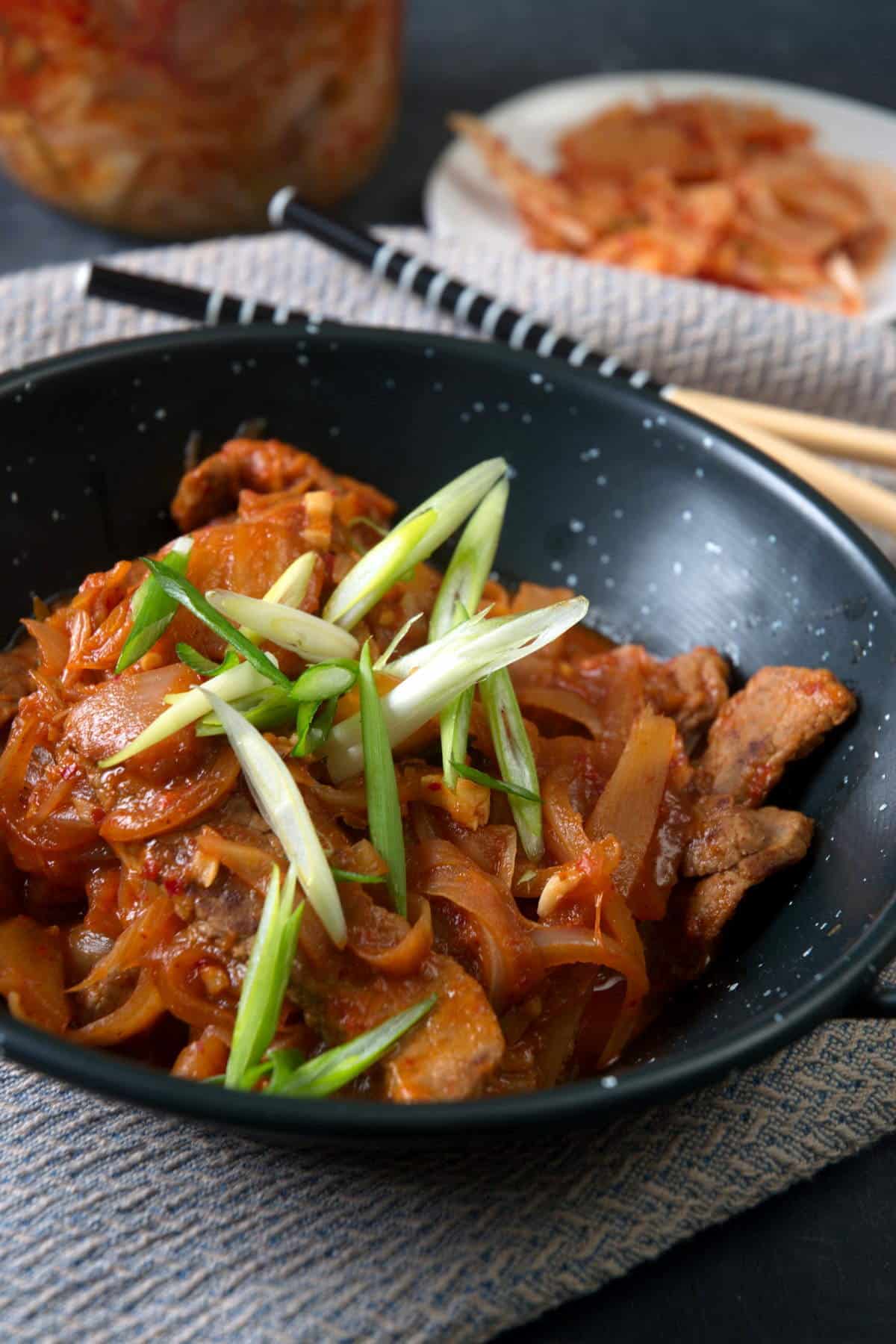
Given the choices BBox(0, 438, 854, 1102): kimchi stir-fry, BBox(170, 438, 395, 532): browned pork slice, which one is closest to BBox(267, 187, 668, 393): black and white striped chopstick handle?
BBox(170, 438, 395, 532): browned pork slice

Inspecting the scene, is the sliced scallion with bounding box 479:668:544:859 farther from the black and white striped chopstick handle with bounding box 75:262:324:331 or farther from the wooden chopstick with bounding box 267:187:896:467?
the black and white striped chopstick handle with bounding box 75:262:324:331

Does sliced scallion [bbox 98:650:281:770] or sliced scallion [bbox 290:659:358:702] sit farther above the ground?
sliced scallion [bbox 290:659:358:702]

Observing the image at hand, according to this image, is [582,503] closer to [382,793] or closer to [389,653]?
[389,653]

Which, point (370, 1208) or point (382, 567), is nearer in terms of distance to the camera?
point (370, 1208)

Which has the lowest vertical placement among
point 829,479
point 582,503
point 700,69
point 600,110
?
point 582,503

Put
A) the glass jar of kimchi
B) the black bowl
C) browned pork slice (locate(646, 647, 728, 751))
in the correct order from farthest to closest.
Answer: the glass jar of kimchi, browned pork slice (locate(646, 647, 728, 751)), the black bowl

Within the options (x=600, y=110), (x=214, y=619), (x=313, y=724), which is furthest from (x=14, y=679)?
(x=600, y=110)
